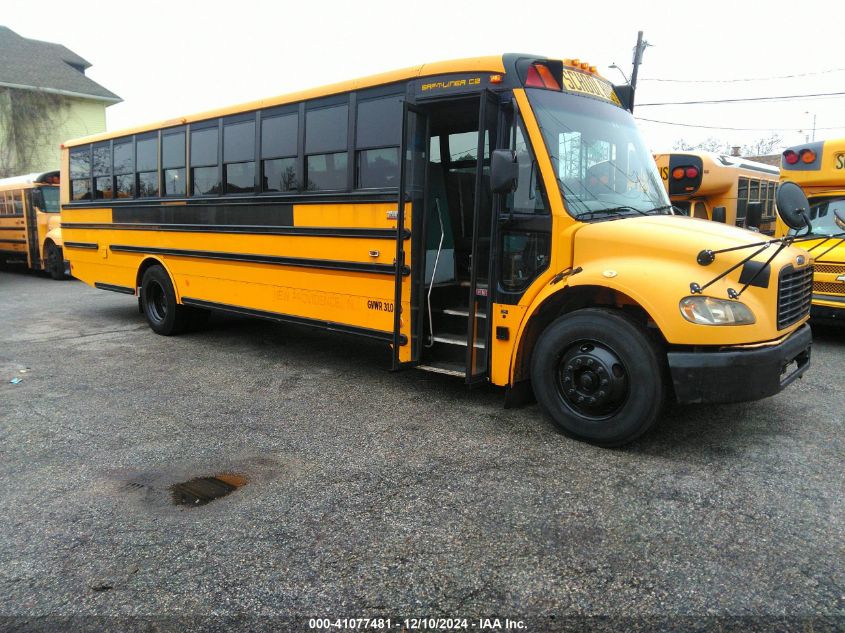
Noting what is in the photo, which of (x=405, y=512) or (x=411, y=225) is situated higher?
(x=411, y=225)

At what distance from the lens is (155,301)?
8.31m

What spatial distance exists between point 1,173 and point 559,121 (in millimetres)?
36106

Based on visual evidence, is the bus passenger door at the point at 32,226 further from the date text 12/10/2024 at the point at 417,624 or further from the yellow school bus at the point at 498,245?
the date text 12/10/2024 at the point at 417,624

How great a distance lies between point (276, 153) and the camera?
6.16m

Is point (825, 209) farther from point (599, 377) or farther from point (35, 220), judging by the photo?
point (35, 220)

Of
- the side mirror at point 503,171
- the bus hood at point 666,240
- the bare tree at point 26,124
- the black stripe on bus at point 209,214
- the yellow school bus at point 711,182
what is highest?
the bare tree at point 26,124

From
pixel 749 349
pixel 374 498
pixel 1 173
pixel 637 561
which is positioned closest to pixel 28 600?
pixel 374 498

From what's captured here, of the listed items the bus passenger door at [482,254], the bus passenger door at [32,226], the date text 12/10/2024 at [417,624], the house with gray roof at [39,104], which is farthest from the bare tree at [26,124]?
the date text 12/10/2024 at [417,624]

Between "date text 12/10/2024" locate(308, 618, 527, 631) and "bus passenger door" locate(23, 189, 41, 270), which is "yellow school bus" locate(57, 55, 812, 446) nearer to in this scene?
"date text 12/10/2024" locate(308, 618, 527, 631)

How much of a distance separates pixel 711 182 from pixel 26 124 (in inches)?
1298

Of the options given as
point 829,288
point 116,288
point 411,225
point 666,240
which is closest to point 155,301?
point 116,288

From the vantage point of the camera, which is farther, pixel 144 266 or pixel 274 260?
pixel 144 266

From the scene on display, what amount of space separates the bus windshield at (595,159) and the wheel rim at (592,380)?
0.92 m

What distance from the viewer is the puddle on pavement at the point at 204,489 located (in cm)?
344
